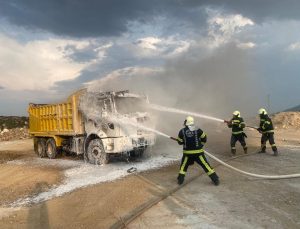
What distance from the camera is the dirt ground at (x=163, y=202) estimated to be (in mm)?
Result: 6859

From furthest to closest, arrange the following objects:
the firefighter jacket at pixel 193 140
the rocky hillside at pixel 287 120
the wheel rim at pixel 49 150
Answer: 1. the rocky hillside at pixel 287 120
2. the wheel rim at pixel 49 150
3. the firefighter jacket at pixel 193 140

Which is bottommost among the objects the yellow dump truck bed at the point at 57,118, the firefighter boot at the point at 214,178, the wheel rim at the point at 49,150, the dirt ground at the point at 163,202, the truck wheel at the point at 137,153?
the dirt ground at the point at 163,202

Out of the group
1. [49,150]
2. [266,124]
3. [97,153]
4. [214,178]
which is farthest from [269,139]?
[49,150]

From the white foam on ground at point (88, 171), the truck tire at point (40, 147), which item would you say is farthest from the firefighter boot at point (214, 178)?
the truck tire at point (40, 147)

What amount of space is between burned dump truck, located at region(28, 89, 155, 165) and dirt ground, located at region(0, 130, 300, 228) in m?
1.78

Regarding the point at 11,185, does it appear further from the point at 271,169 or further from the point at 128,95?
the point at 271,169

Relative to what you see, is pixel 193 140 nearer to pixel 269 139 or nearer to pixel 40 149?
pixel 269 139

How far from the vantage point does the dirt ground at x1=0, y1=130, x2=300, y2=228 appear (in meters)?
6.86

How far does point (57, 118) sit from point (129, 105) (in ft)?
11.8

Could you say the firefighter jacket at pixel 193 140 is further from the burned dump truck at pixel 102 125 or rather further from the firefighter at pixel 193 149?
the burned dump truck at pixel 102 125

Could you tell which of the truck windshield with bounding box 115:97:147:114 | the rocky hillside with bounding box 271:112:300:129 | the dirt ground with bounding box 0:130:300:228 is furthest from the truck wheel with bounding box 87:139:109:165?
the rocky hillside with bounding box 271:112:300:129

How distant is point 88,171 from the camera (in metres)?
12.4

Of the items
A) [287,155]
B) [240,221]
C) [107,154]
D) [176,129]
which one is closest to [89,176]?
[107,154]

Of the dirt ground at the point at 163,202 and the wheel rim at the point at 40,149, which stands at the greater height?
the wheel rim at the point at 40,149
